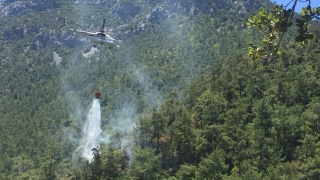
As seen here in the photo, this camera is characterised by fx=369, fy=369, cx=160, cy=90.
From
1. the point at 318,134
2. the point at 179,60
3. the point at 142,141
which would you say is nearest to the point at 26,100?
the point at 179,60

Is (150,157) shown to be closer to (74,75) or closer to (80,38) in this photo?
(74,75)

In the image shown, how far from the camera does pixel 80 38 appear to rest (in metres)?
173

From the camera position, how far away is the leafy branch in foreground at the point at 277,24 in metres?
3.90

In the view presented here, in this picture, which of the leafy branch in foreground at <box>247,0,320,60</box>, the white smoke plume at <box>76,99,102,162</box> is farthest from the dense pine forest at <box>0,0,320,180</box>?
the white smoke plume at <box>76,99,102,162</box>

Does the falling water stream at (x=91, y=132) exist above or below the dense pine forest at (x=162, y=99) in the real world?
below

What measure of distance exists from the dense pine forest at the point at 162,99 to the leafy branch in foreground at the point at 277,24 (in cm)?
26

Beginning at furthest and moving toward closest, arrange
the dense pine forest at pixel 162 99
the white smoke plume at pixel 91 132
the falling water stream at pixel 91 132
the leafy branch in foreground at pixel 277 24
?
1. the falling water stream at pixel 91 132
2. the white smoke plume at pixel 91 132
3. the dense pine forest at pixel 162 99
4. the leafy branch in foreground at pixel 277 24

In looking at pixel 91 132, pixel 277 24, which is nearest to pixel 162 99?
pixel 91 132

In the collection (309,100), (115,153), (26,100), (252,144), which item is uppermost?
(309,100)

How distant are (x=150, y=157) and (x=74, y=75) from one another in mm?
84417

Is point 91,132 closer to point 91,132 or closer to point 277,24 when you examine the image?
point 91,132

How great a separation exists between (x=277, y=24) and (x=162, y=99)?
87367mm

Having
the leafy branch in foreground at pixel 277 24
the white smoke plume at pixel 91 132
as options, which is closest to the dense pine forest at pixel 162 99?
the leafy branch in foreground at pixel 277 24

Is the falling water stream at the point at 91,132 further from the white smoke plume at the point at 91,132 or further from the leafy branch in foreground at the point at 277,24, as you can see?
the leafy branch in foreground at the point at 277,24
